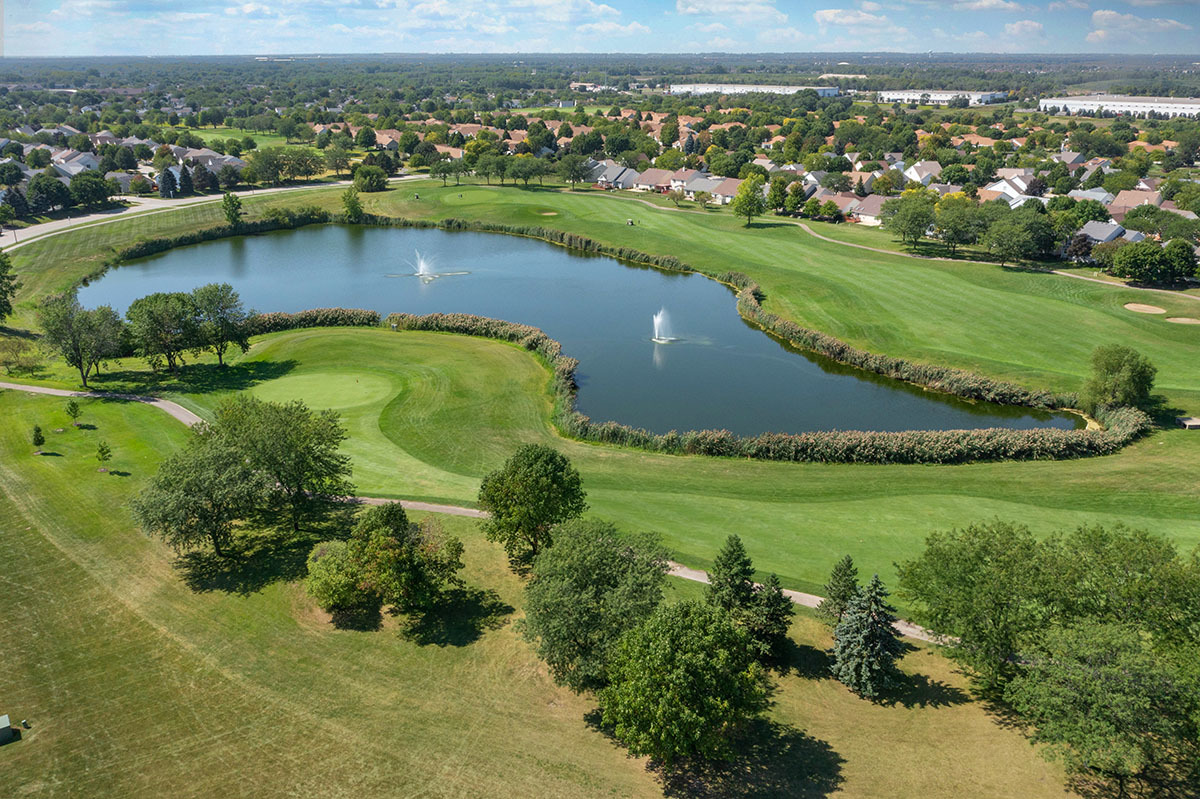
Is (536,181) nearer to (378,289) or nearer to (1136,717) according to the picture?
(378,289)

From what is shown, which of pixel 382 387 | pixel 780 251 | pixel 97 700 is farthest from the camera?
pixel 780 251

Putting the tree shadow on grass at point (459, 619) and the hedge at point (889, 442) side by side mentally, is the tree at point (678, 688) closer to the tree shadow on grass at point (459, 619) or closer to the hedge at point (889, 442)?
the tree shadow on grass at point (459, 619)

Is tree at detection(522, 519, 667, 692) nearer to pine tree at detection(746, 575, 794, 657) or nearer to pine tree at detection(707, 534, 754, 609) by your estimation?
pine tree at detection(707, 534, 754, 609)

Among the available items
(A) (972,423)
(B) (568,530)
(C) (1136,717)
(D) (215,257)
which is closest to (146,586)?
(B) (568,530)

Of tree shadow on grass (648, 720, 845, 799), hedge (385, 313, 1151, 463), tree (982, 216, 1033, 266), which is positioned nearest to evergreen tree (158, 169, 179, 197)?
hedge (385, 313, 1151, 463)

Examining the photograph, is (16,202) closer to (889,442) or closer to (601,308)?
(601,308)

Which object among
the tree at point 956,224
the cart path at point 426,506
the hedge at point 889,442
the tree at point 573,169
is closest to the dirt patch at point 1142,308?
the tree at point 956,224
